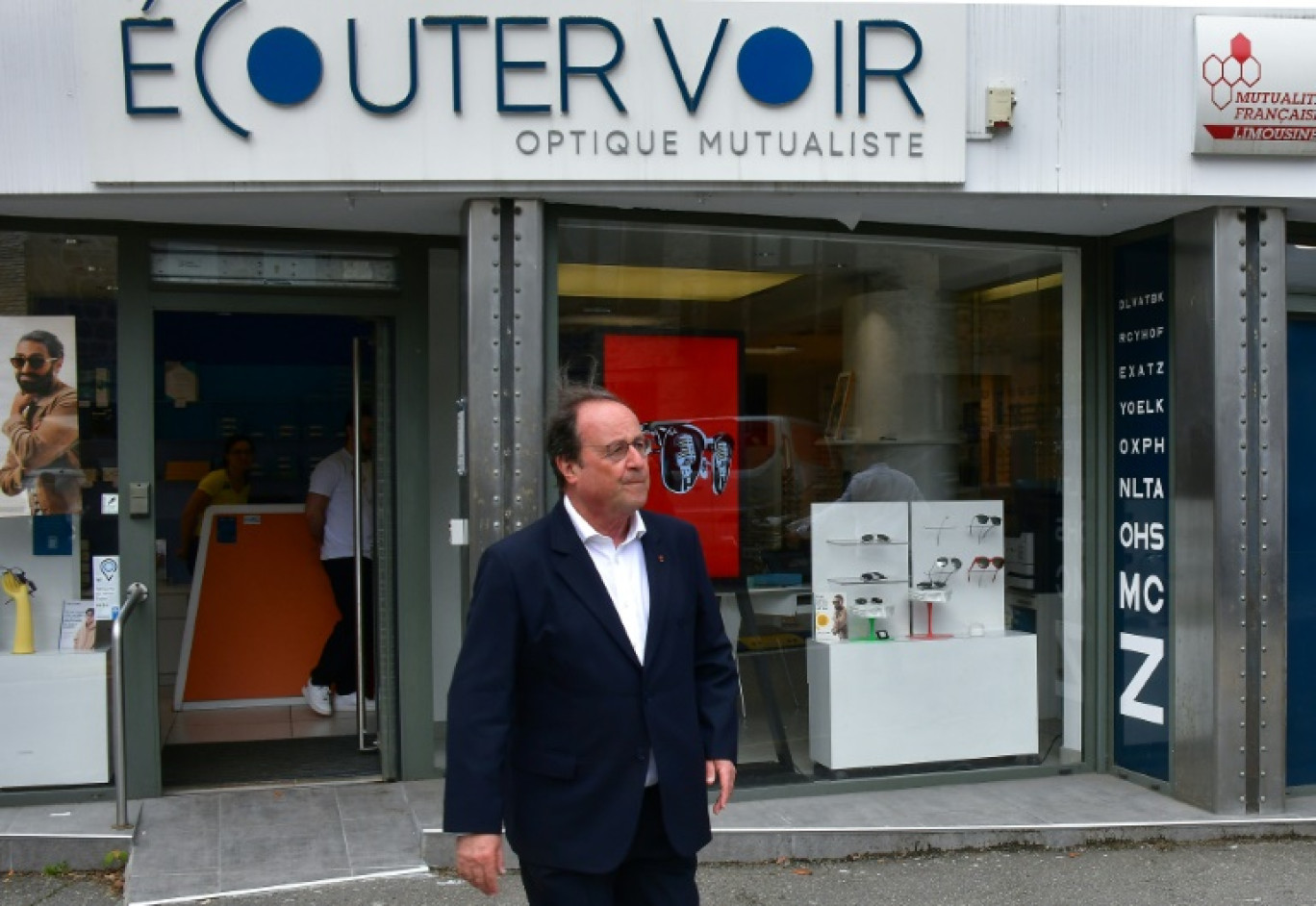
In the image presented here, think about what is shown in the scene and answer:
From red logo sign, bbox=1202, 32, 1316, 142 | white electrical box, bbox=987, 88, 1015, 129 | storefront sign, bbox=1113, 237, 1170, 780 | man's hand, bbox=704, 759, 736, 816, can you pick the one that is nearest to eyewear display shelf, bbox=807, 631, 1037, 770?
storefront sign, bbox=1113, 237, 1170, 780

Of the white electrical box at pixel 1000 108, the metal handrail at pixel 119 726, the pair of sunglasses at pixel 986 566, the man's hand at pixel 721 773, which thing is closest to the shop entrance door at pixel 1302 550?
the pair of sunglasses at pixel 986 566

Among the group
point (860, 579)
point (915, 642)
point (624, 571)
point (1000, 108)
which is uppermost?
point (1000, 108)

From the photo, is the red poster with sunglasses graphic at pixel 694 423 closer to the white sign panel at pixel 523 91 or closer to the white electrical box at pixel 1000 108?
the white sign panel at pixel 523 91

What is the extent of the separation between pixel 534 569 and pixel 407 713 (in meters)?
3.75

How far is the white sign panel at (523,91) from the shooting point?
5547 millimetres

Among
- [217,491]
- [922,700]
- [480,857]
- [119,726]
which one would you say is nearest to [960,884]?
[922,700]

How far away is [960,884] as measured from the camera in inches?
222

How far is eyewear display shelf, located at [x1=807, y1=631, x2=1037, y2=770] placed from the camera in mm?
6641

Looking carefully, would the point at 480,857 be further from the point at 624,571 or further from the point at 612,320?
the point at 612,320

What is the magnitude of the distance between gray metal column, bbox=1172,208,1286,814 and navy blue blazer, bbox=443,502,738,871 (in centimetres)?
377

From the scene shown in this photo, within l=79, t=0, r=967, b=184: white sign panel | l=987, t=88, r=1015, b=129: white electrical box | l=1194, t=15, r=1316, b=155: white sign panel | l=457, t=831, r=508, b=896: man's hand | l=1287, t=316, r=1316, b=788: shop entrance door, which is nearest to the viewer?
l=457, t=831, r=508, b=896: man's hand

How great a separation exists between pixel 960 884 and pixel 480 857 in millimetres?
3122

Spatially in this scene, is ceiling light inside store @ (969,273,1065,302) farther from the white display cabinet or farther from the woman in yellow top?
the woman in yellow top

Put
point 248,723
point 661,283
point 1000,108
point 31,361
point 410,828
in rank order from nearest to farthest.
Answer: point 1000,108 < point 410,828 < point 31,361 < point 661,283 < point 248,723
